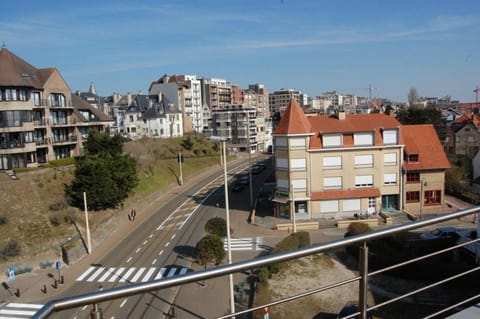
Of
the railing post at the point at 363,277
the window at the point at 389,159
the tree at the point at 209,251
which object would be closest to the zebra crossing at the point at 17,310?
the tree at the point at 209,251

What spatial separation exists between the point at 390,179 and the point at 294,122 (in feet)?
27.4

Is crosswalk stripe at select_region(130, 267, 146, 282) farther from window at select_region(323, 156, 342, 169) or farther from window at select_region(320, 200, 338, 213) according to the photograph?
window at select_region(323, 156, 342, 169)

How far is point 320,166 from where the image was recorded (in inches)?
1153

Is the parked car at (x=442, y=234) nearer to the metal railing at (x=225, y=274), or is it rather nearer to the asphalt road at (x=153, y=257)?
the asphalt road at (x=153, y=257)

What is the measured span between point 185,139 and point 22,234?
36104mm

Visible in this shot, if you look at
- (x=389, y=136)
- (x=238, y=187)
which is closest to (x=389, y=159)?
(x=389, y=136)

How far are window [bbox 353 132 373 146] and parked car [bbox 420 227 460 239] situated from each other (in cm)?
→ 776

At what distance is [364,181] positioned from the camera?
97.1 feet

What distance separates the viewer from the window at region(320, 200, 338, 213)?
95.9 ft

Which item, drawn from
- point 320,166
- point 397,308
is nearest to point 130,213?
point 320,166

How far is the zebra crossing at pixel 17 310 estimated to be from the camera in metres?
16.1

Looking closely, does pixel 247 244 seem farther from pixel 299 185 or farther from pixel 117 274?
pixel 117 274

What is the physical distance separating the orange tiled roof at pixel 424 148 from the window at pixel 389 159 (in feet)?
3.23

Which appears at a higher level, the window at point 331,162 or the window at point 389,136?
the window at point 389,136
